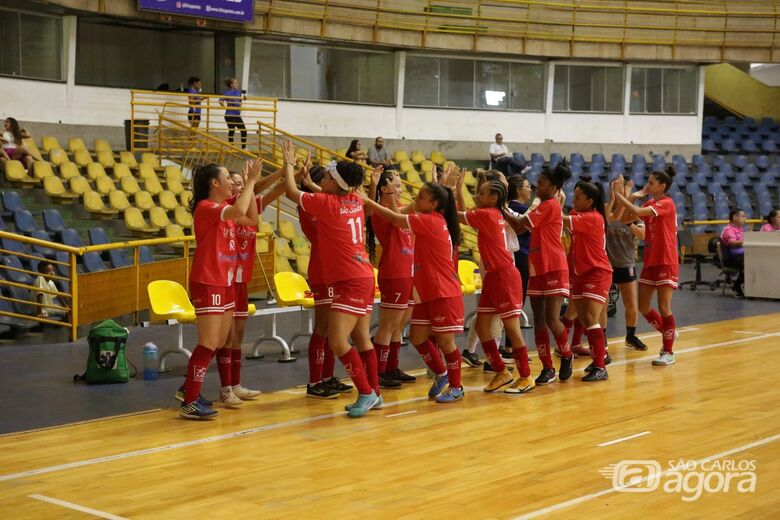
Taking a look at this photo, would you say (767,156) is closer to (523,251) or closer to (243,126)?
(243,126)

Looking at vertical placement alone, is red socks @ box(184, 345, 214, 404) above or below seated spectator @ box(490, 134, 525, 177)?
below

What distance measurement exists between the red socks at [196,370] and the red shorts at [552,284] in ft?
9.90

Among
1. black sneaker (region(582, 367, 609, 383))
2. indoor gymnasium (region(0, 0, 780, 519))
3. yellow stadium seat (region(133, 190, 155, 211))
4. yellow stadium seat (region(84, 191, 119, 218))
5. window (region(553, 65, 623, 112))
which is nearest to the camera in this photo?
indoor gymnasium (region(0, 0, 780, 519))

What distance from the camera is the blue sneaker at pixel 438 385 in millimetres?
8266

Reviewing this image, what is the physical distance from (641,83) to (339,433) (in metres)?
21.8

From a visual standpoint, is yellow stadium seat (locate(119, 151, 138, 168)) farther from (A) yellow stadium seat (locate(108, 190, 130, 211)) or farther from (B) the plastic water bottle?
(B) the plastic water bottle

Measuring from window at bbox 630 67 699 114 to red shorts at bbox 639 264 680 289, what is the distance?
1758cm

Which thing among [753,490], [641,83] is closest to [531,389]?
[753,490]

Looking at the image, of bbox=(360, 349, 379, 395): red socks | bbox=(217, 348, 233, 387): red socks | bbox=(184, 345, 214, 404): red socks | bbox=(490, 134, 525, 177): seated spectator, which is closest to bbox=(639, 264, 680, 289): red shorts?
bbox=(360, 349, 379, 395): red socks

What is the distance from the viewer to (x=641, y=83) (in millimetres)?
26844

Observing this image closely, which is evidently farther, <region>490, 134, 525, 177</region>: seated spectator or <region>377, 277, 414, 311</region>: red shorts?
<region>490, 134, 525, 177</region>: seated spectator

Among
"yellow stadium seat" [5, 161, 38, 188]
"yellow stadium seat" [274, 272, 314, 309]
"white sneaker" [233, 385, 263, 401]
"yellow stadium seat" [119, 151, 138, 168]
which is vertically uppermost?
"yellow stadium seat" [119, 151, 138, 168]

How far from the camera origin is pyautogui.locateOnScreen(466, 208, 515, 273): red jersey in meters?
8.26

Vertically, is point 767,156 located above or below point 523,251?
above
